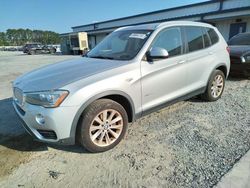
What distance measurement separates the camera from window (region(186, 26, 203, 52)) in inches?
156

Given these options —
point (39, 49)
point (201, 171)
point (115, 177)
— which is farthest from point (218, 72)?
point (39, 49)

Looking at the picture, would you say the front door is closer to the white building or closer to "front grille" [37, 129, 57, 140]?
"front grille" [37, 129, 57, 140]

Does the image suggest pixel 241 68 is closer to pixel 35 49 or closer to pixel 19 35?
pixel 35 49

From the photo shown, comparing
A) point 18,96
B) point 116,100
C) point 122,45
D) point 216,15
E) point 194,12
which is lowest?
point 116,100

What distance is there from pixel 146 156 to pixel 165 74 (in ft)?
4.58

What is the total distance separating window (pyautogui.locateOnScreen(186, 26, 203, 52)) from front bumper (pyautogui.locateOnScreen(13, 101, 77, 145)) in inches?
104

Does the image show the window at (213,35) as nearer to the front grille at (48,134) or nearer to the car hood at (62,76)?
the car hood at (62,76)

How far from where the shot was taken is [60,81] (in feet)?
8.77

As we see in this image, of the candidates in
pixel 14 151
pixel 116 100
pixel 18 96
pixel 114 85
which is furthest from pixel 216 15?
pixel 14 151

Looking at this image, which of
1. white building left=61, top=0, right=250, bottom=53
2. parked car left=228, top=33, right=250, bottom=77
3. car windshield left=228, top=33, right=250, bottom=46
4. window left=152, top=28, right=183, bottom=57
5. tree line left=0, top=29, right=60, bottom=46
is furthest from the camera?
tree line left=0, top=29, right=60, bottom=46

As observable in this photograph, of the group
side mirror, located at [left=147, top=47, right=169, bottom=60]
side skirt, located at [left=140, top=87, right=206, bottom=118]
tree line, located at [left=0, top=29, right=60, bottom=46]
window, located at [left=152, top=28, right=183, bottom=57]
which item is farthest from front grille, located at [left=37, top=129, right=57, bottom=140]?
tree line, located at [left=0, top=29, right=60, bottom=46]

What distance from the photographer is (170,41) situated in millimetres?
3646

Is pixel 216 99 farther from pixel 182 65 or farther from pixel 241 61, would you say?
pixel 241 61

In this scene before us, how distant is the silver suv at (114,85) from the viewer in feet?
8.35
